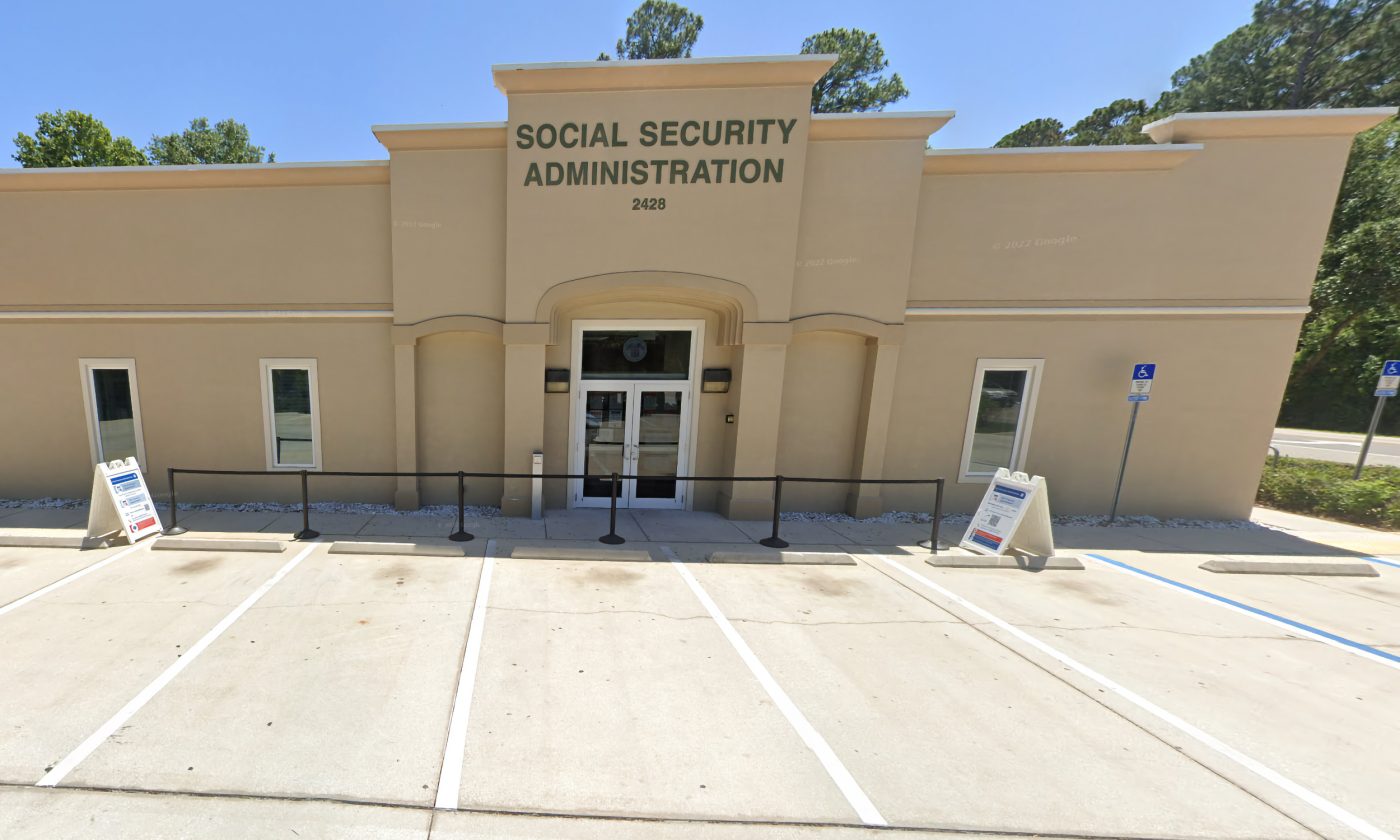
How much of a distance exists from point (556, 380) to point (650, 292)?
87.6 inches

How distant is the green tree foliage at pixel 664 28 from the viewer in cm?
2430

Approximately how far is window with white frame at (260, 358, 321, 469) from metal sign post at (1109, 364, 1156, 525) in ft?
46.0

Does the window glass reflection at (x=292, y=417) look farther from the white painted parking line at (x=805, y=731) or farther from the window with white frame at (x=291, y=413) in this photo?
the white painted parking line at (x=805, y=731)

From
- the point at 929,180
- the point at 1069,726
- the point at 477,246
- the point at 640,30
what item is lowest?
the point at 1069,726

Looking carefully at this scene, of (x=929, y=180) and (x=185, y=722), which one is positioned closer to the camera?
(x=185, y=722)

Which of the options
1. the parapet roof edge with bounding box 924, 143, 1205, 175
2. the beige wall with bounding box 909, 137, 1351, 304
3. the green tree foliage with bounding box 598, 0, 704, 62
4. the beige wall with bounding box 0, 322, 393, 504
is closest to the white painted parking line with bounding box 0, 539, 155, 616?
the beige wall with bounding box 0, 322, 393, 504

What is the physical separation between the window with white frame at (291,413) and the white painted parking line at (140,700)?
4.12 m

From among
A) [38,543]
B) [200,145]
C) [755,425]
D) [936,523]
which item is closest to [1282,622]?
[936,523]

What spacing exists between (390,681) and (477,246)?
6.50 metres

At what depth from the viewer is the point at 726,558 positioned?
254 inches

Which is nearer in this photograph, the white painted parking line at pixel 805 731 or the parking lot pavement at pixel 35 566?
the white painted parking line at pixel 805 731

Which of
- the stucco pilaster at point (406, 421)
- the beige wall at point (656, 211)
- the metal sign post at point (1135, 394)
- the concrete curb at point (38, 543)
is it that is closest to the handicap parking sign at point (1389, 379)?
the metal sign post at point (1135, 394)

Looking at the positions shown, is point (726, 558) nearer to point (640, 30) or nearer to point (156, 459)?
point (156, 459)

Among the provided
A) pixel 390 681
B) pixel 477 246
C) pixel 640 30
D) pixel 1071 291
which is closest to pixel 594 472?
pixel 477 246
